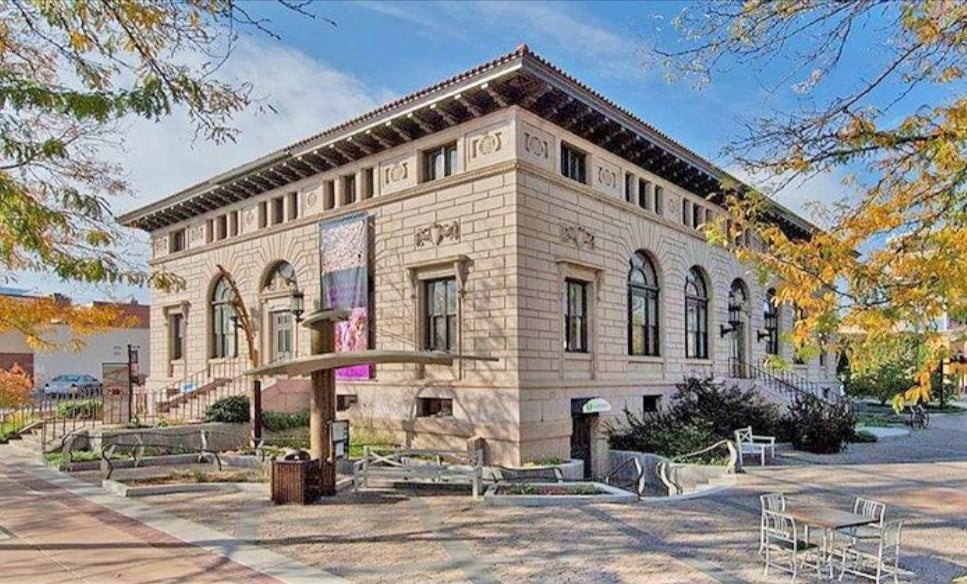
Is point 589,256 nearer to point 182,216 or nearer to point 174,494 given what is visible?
point 174,494

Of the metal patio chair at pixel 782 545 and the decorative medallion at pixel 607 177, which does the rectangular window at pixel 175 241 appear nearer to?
the decorative medallion at pixel 607 177

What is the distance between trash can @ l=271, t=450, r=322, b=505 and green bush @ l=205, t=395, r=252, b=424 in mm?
9691

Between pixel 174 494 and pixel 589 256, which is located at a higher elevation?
pixel 589 256

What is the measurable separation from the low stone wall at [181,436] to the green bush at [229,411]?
23cm

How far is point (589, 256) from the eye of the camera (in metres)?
20.3

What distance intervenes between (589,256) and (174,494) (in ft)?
39.6

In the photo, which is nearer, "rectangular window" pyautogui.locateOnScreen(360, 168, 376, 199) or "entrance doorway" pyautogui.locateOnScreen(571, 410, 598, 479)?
"entrance doorway" pyautogui.locateOnScreen(571, 410, 598, 479)

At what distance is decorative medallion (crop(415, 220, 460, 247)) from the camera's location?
19.2 meters

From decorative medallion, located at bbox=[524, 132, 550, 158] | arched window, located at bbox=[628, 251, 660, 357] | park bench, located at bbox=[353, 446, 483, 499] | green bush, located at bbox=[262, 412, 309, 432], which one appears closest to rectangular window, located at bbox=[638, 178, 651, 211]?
arched window, located at bbox=[628, 251, 660, 357]

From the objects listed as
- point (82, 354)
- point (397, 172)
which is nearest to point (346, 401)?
point (397, 172)

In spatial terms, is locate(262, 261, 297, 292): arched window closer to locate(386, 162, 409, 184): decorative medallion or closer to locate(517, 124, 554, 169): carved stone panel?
locate(386, 162, 409, 184): decorative medallion

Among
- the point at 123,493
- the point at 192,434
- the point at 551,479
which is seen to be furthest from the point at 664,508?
the point at 192,434

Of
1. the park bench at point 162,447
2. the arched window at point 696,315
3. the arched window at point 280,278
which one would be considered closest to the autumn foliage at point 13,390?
the park bench at point 162,447

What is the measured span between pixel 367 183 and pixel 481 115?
5.06 metres
